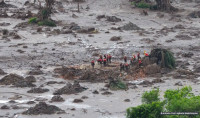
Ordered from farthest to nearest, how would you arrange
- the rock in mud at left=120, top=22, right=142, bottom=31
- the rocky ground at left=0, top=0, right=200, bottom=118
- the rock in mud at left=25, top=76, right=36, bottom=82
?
the rock in mud at left=120, top=22, right=142, bottom=31 < the rock in mud at left=25, top=76, right=36, bottom=82 < the rocky ground at left=0, top=0, right=200, bottom=118

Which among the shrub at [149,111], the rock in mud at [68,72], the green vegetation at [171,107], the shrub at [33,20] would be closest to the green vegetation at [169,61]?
the rock in mud at [68,72]

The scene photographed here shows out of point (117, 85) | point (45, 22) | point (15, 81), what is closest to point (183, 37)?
point (45, 22)

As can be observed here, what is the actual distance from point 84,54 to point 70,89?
13.1 meters

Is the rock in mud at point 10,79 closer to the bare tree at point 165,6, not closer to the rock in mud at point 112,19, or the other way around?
the rock in mud at point 112,19

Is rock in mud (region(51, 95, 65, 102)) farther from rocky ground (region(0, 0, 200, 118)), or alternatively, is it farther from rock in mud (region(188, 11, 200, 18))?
rock in mud (region(188, 11, 200, 18))

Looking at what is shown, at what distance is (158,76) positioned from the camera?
1479 inches

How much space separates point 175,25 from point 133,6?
16.6 metres

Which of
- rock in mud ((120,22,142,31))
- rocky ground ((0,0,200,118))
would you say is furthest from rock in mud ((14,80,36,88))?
rock in mud ((120,22,142,31))

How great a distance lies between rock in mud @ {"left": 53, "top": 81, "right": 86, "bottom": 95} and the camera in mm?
33312

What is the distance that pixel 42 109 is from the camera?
1141 inches

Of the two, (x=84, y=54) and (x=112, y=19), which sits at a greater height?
(x=112, y=19)

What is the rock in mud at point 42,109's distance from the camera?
2880 cm

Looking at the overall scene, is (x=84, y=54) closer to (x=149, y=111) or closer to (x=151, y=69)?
(x=151, y=69)

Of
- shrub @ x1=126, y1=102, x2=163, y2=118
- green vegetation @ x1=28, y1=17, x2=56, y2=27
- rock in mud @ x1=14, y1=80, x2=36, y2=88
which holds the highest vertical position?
shrub @ x1=126, y1=102, x2=163, y2=118
